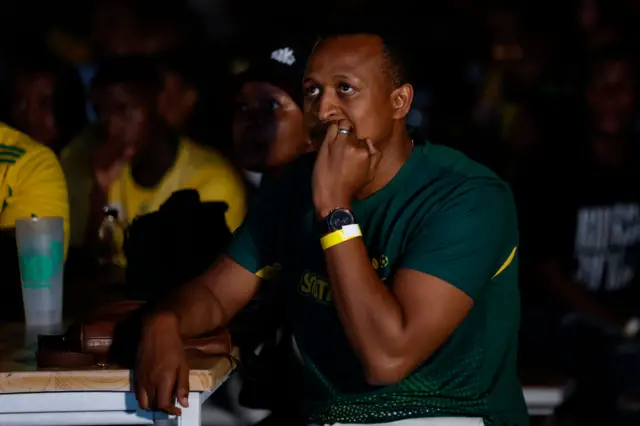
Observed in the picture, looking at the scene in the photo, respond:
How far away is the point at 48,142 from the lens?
4.59 meters

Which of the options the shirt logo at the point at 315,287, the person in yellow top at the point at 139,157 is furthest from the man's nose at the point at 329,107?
the person in yellow top at the point at 139,157

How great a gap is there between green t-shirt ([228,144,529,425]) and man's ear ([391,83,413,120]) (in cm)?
10

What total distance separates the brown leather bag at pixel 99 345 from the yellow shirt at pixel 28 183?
0.62 metres

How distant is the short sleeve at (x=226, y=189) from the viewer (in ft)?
12.5

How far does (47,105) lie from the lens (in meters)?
4.58

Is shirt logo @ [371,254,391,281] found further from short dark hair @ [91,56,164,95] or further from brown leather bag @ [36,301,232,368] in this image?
short dark hair @ [91,56,164,95]

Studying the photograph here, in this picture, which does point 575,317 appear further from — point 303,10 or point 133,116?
point 303,10

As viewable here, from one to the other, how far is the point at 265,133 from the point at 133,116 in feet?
3.04

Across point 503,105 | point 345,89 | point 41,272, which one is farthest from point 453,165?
point 503,105

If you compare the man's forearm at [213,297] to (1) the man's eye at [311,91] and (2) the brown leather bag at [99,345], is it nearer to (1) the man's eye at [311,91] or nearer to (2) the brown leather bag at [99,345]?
(2) the brown leather bag at [99,345]

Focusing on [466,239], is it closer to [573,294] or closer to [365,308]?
[365,308]

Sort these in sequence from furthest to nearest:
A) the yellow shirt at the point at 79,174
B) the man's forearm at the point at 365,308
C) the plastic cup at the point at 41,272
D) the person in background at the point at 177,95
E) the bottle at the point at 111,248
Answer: the person in background at the point at 177,95 < the yellow shirt at the point at 79,174 < the bottle at the point at 111,248 < the plastic cup at the point at 41,272 < the man's forearm at the point at 365,308

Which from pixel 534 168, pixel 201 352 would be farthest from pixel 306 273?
pixel 534 168

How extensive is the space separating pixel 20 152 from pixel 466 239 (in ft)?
4.64
